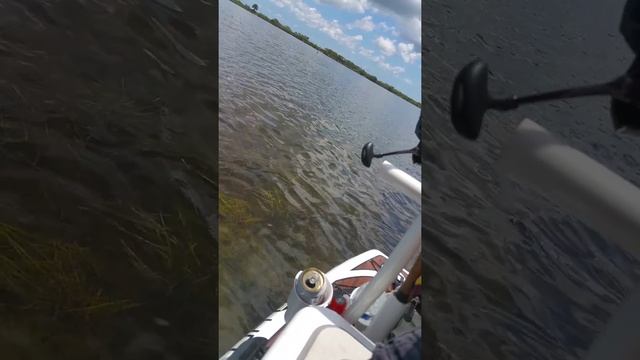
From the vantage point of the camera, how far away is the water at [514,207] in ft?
1.73

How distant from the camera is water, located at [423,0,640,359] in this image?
53 cm

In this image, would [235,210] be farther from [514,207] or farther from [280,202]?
[514,207]

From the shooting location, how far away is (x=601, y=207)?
40 centimetres
